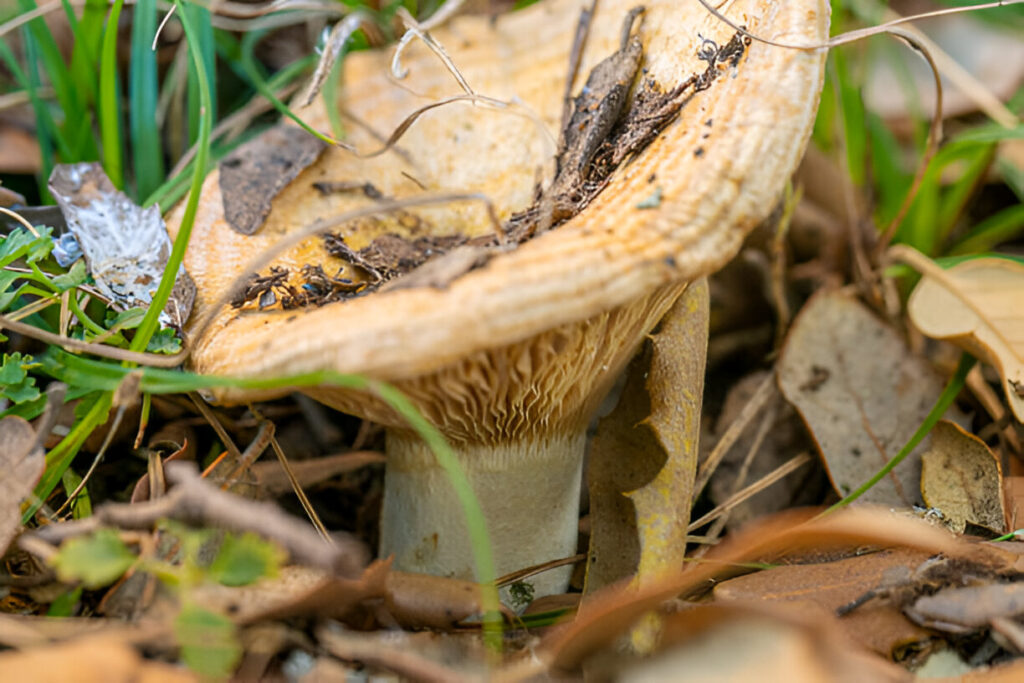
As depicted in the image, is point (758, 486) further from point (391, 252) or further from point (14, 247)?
point (14, 247)

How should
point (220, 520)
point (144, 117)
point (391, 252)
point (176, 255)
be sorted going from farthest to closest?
point (144, 117)
point (391, 252)
point (176, 255)
point (220, 520)

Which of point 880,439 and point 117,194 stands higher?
point 117,194

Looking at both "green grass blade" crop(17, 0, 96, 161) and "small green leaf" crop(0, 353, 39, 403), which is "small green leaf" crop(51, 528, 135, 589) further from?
"green grass blade" crop(17, 0, 96, 161)

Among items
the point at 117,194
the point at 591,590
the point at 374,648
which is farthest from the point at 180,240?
the point at 591,590

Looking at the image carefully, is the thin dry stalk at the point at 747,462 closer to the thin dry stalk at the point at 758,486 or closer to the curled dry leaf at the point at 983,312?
the thin dry stalk at the point at 758,486

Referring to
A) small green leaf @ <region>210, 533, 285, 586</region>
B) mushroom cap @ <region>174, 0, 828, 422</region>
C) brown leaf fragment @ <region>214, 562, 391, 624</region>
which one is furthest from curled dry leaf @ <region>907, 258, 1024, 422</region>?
small green leaf @ <region>210, 533, 285, 586</region>

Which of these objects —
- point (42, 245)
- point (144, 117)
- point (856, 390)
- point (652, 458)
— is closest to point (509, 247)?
point (652, 458)

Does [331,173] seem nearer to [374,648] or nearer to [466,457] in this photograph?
[466,457]

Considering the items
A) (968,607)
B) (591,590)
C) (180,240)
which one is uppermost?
(180,240)
